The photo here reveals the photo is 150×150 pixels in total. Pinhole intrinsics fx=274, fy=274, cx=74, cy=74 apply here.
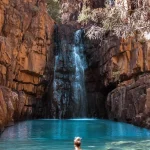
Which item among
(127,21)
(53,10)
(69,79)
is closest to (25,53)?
(69,79)

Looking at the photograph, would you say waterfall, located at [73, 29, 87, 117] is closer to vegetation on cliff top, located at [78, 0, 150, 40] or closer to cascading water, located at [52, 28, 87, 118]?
cascading water, located at [52, 28, 87, 118]

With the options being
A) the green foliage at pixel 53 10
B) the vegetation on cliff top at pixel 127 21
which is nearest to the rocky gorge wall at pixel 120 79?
the vegetation on cliff top at pixel 127 21

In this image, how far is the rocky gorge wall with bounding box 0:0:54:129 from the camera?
72.5 feet

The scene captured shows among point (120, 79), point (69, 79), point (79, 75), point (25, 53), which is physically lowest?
point (120, 79)

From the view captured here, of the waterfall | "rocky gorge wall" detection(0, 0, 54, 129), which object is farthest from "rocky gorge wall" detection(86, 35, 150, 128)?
"rocky gorge wall" detection(0, 0, 54, 129)

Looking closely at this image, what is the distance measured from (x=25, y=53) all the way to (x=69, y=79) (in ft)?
21.2

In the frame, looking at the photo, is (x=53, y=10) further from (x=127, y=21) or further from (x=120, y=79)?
(x=127, y=21)

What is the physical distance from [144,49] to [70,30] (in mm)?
13324

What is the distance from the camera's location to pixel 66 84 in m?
29.7

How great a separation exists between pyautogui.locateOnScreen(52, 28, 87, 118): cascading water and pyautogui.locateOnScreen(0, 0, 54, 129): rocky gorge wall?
118 cm

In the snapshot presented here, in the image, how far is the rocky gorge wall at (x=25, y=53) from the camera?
72.5 ft

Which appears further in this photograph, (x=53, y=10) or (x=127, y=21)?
(x=53, y=10)

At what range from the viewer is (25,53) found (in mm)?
25422

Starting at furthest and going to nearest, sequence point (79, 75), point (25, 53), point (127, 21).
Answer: point (79, 75), point (25, 53), point (127, 21)
